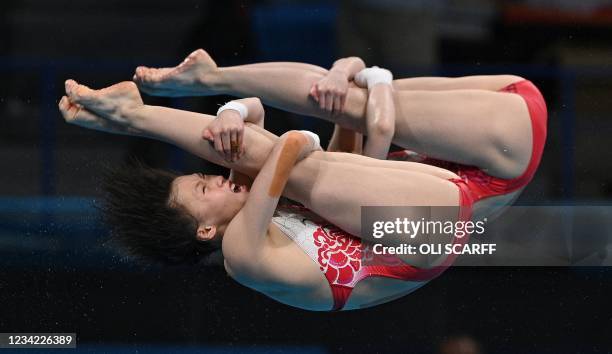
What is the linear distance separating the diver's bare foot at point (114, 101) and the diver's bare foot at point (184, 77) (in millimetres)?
155

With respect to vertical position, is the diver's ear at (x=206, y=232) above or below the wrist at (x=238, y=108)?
below

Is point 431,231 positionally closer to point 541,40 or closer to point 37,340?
point 37,340

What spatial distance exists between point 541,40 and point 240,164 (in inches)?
75.3

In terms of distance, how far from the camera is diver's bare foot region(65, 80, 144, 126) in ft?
6.36

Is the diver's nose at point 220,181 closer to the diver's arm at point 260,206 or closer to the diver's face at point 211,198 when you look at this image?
the diver's face at point 211,198

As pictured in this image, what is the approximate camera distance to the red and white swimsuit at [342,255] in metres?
1.87

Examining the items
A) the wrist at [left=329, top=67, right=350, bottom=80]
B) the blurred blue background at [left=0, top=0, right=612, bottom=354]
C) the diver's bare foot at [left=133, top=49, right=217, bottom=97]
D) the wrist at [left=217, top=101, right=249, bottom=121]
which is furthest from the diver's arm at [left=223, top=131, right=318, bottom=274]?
the blurred blue background at [left=0, top=0, right=612, bottom=354]

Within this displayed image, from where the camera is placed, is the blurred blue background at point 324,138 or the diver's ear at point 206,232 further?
the blurred blue background at point 324,138

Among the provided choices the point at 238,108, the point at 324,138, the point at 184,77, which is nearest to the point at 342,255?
the point at 238,108

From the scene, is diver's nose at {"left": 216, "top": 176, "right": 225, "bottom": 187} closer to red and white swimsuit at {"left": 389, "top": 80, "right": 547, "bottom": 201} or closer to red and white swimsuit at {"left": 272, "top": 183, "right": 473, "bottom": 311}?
red and white swimsuit at {"left": 272, "top": 183, "right": 473, "bottom": 311}

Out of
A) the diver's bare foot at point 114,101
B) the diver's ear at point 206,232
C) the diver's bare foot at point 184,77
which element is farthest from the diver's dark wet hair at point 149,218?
the diver's bare foot at point 184,77

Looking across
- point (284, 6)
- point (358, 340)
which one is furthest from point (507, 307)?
point (284, 6)

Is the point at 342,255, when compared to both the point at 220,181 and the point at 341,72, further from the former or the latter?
Answer: the point at 341,72

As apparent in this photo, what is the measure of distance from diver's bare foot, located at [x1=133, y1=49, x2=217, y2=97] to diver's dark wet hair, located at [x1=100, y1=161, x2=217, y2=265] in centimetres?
22
